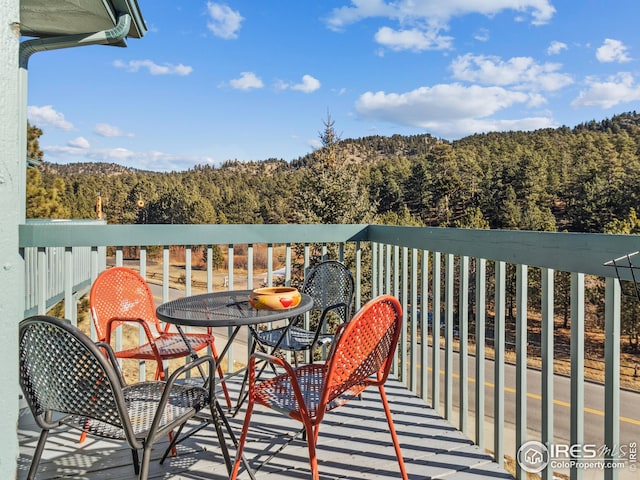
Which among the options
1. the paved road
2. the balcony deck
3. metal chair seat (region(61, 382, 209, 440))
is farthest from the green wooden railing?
the paved road

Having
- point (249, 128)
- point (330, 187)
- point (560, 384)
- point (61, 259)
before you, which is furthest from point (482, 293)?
point (249, 128)

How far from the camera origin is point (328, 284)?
287cm

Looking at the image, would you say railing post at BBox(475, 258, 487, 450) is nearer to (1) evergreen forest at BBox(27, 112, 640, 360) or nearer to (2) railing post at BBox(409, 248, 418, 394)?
(2) railing post at BBox(409, 248, 418, 394)

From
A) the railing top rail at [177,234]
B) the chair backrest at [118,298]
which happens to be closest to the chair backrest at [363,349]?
the chair backrest at [118,298]

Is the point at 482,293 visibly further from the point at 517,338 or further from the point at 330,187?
the point at 330,187

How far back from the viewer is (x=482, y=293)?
2.11 metres

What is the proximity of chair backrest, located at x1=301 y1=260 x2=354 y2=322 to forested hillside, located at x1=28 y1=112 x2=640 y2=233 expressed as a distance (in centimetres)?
2660

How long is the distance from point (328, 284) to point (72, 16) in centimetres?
261

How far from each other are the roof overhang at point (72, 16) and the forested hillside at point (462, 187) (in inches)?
1030

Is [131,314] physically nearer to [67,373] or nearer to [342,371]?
[67,373]

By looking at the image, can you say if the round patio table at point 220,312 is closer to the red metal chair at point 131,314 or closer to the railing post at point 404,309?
the red metal chair at point 131,314

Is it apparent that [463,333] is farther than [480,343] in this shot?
Yes

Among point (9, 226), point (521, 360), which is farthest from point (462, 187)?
point (9, 226)

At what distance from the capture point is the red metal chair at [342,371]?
1.50 metres
